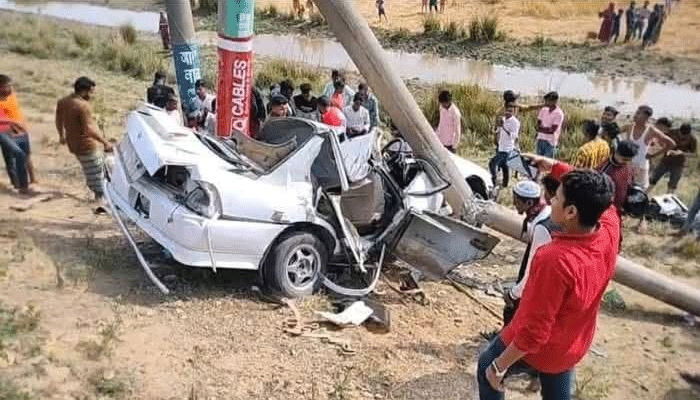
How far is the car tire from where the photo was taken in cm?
664

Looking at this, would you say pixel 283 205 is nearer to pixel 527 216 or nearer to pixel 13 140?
pixel 527 216

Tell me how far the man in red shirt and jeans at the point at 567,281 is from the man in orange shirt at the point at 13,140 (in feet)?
21.8

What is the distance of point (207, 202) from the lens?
6.43 metres

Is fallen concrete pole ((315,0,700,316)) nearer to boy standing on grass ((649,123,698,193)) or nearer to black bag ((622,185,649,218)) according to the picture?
black bag ((622,185,649,218))

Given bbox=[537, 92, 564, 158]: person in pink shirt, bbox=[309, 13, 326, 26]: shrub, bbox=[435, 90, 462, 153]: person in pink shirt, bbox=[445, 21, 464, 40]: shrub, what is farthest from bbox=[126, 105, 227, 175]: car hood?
bbox=[309, 13, 326, 26]: shrub

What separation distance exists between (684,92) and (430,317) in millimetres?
18426

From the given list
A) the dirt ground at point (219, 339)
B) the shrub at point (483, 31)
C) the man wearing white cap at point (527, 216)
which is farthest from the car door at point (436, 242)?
the shrub at point (483, 31)

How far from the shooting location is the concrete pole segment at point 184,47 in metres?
11.5

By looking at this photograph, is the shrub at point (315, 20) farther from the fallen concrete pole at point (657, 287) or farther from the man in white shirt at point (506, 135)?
the fallen concrete pole at point (657, 287)

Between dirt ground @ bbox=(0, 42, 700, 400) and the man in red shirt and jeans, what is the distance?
1.89 m

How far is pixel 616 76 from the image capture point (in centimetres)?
2466

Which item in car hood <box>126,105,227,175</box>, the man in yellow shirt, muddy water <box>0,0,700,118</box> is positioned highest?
car hood <box>126,105,227,175</box>

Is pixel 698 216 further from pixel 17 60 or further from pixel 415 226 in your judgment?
pixel 17 60

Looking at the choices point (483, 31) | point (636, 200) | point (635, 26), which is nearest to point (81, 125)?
point (636, 200)
